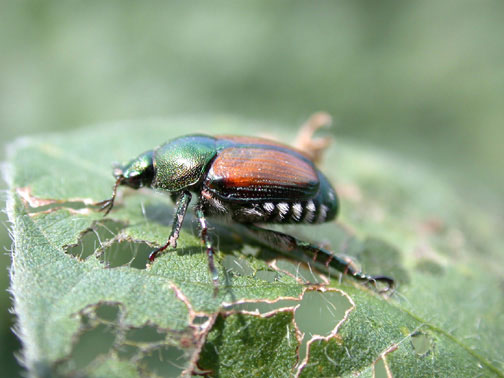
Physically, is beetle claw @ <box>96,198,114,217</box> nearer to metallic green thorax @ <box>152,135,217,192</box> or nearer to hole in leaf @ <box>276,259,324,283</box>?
metallic green thorax @ <box>152,135,217,192</box>

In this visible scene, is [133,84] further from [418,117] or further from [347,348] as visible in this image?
[347,348]

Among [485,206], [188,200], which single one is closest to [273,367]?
[188,200]

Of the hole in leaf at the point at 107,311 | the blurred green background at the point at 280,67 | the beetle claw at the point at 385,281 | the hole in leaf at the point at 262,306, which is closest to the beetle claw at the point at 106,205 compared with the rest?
the hole in leaf at the point at 107,311

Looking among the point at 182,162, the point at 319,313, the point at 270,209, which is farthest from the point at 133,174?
the point at 319,313

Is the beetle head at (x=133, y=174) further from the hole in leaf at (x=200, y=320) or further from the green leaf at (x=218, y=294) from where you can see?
the hole in leaf at (x=200, y=320)

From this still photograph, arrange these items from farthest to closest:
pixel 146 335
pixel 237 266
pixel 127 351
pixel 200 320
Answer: pixel 237 266 → pixel 146 335 → pixel 200 320 → pixel 127 351

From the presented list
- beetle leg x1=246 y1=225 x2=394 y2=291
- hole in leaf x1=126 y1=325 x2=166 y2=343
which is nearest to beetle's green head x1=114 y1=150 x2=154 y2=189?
beetle leg x1=246 y1=225 x2=394 y2=291

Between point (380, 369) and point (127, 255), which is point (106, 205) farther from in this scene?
point (380, 369)
